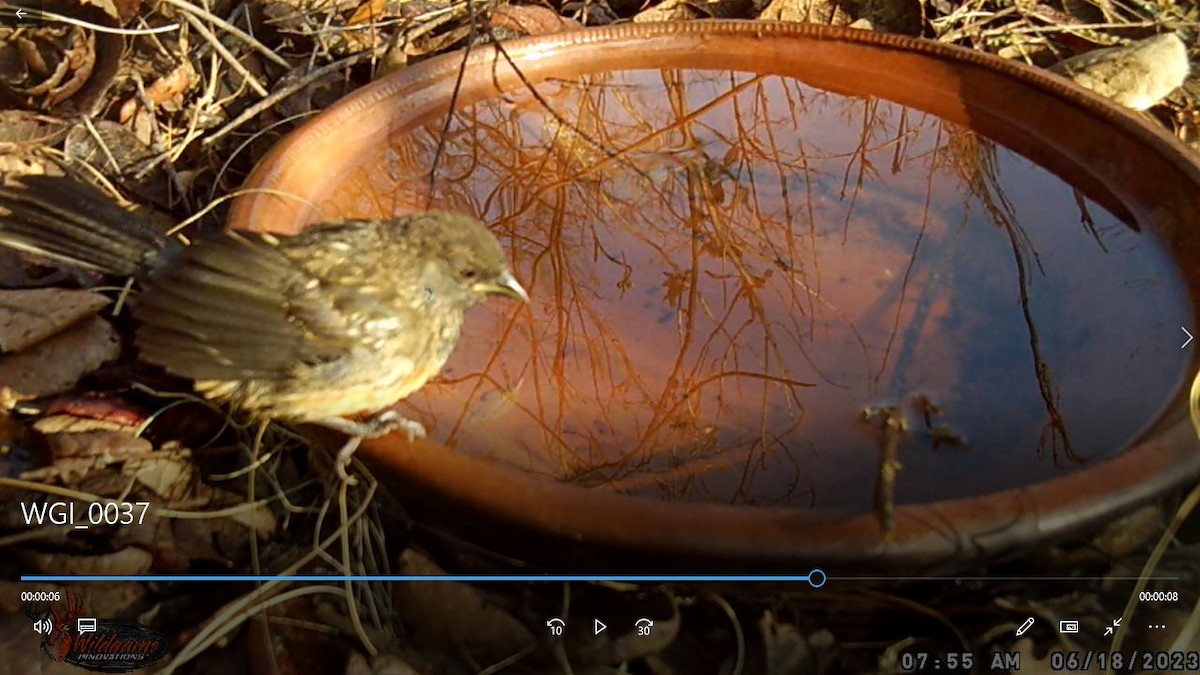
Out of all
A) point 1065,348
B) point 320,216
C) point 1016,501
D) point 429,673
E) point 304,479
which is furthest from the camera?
point 320,216

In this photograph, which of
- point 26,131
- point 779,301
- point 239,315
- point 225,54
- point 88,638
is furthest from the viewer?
point 225,54

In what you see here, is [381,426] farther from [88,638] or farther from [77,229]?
[77,229]

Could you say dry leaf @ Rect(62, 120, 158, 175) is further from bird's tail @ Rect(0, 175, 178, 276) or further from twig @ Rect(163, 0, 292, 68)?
bird's tail @ Rect(0, 175, 178, 276)

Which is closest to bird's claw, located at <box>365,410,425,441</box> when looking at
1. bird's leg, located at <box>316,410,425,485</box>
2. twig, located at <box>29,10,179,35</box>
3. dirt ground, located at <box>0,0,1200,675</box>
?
bird's leg, located at <box>316,410,425,485</box>

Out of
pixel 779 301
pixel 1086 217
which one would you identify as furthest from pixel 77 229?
pixel 1086 217

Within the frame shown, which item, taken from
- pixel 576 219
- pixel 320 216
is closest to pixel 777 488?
pixel 576 219

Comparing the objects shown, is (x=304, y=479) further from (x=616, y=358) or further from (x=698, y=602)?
(x=698, y=602)

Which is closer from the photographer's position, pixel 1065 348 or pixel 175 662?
pixel 175 662
